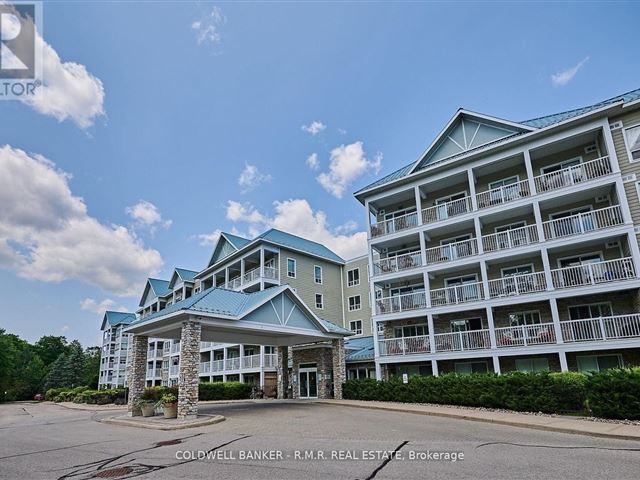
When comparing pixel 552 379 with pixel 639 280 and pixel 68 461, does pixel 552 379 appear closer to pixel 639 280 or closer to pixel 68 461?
pixel 639 280

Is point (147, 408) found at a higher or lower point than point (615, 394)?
lower

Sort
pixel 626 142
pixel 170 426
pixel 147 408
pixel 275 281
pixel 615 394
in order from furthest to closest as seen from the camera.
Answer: pixel 275 281 → pixel 626 142 → pixel 147 408 → pixel 170 426 → pixel 615 394

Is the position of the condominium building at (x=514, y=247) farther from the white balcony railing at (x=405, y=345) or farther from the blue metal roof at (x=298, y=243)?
the blue metal roof at (x=298, y=243)

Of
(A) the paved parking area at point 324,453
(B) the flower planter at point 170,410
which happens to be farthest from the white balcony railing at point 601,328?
(B) the flower planter at point 170,410

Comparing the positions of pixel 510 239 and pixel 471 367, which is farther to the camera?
pixel 471 367

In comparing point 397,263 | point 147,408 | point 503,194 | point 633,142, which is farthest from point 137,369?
point 633,142

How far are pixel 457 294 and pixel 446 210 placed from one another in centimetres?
486

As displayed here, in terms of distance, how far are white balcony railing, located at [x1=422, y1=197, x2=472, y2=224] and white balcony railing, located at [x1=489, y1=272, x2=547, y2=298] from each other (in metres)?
4.33

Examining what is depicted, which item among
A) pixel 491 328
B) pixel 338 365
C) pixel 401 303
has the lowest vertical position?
pixel 338 365

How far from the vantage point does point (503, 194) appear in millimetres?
22047

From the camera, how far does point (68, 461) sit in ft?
27.7

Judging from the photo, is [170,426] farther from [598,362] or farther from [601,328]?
[598,362]

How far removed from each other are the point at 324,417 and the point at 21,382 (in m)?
59.3

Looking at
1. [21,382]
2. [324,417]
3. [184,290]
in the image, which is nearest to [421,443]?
[324,417]
